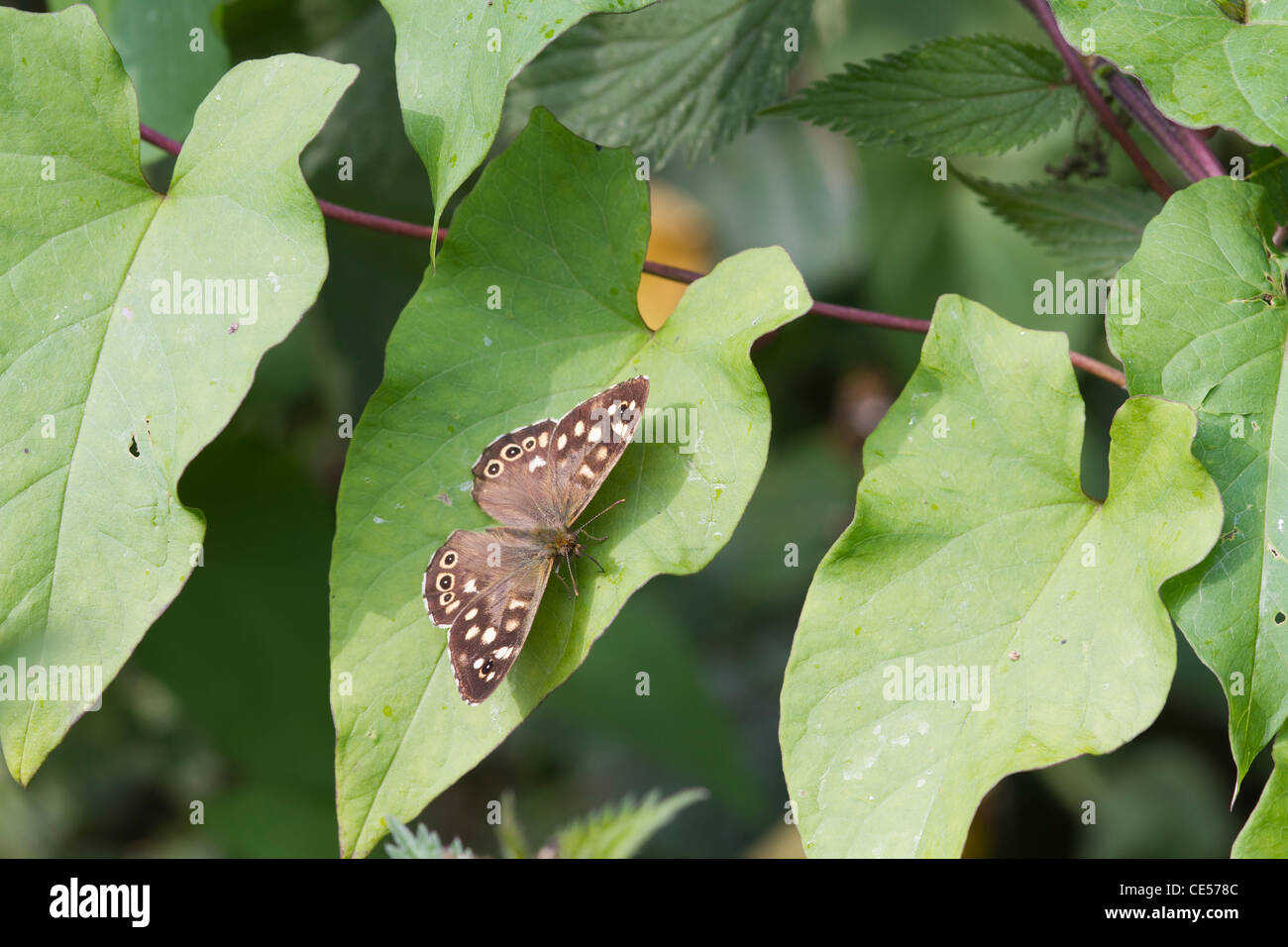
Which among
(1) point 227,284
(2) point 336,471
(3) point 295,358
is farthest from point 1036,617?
(3) point 295,358

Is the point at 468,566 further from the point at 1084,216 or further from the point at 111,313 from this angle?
the point at 1084,216

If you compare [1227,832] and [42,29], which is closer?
[42,29]

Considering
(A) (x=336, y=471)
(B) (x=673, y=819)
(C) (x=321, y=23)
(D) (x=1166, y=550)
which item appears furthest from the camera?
(B) (x=673, y=819)

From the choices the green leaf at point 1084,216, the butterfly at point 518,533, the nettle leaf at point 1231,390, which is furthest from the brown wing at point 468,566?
the green leaf at point 1084,216

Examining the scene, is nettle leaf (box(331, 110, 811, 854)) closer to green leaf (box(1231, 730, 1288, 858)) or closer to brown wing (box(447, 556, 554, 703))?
brown wing (box(447, 556, 554, 703))

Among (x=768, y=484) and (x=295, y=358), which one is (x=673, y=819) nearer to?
(x=768, y=484)

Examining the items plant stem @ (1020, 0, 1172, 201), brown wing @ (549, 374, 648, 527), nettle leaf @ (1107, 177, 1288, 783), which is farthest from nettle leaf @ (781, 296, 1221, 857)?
plant stem @ (1020, 0, 1172, 201)

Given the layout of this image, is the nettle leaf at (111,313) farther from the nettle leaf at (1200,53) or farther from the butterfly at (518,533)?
the nettle leaf at (1200,53)
